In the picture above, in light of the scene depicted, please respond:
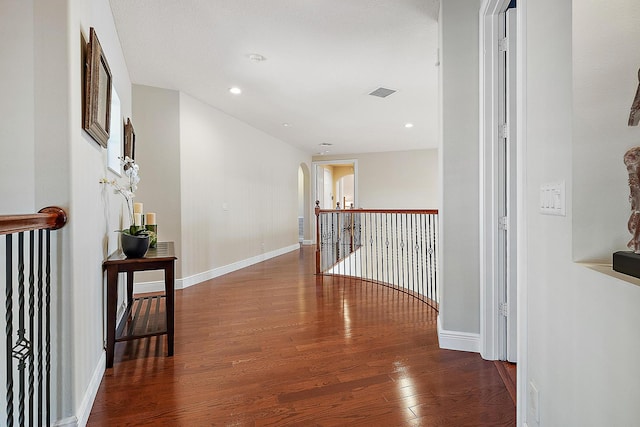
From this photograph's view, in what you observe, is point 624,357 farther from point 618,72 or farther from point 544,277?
point 618,72

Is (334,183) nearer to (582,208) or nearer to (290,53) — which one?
(290,53)

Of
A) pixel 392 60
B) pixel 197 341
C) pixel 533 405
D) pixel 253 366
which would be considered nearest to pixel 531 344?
pixel 533 405

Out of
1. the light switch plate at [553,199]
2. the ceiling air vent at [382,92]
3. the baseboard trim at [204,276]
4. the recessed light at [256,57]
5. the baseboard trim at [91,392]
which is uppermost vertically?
the ceiling air vent at [382,92]

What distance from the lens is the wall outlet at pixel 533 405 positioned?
1.30 metres

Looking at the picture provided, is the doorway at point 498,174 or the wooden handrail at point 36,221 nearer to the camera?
the wooden handrail at point 36,221

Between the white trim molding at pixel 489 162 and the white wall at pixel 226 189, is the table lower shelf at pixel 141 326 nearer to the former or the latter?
the white wall at pixel 226 189

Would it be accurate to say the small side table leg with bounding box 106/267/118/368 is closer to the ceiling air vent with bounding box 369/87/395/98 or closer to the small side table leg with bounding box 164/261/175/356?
the small side table leg with bounding box 164/261/175/356

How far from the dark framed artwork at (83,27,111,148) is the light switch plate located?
7.18 feet

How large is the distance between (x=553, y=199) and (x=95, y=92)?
7.47ft

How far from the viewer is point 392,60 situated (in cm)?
360

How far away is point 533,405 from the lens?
1.33m

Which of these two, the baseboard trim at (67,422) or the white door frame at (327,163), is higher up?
the white door frame at (327,163)

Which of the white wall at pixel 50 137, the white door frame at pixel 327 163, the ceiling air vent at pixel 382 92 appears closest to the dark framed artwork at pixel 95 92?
the white wall at pixel 50 137

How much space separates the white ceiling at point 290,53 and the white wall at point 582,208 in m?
1.88
